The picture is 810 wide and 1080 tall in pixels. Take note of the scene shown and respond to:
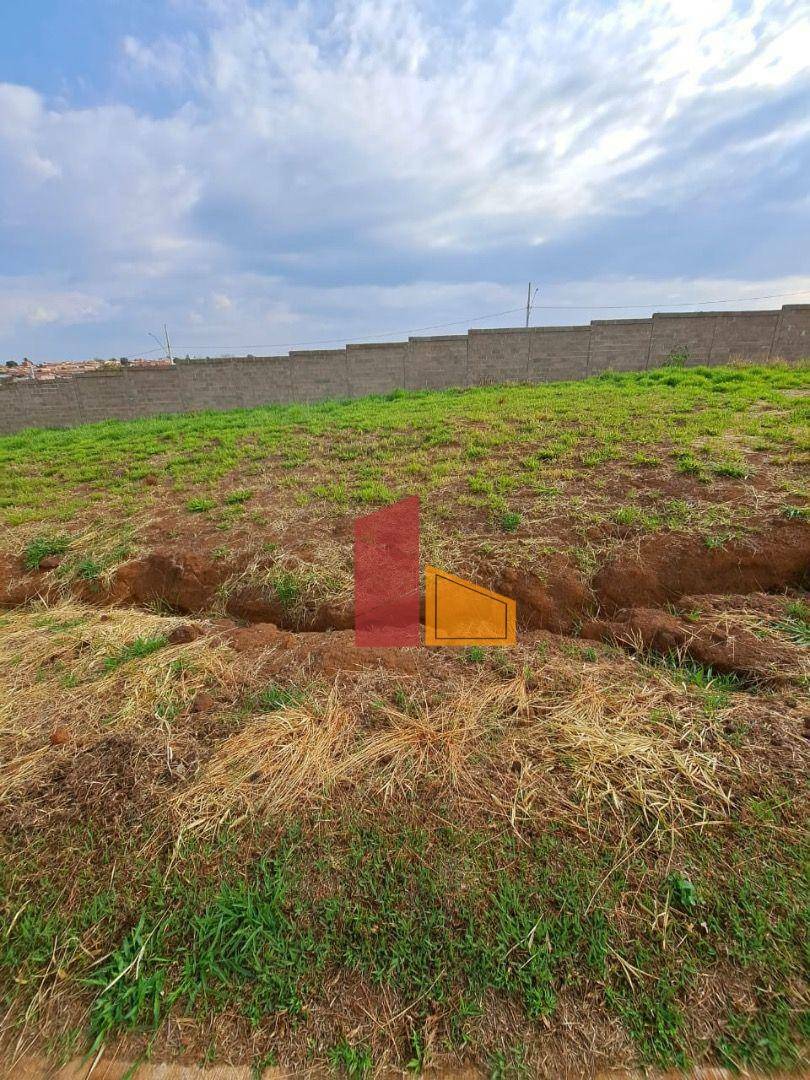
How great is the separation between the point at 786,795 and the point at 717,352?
13.2m

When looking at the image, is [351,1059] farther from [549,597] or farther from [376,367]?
[376,367]

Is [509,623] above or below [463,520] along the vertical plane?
below

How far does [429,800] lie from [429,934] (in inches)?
16.2

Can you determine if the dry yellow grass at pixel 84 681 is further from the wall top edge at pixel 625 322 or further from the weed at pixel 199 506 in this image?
the wall top edge at pixel 625 322

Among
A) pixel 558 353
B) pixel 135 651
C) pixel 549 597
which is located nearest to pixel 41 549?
pixel 135 651

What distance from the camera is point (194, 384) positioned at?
43.1ft

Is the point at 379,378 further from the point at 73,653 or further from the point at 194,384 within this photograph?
the point at 73,653

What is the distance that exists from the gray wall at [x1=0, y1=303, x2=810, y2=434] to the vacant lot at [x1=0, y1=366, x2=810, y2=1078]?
31.2 ft

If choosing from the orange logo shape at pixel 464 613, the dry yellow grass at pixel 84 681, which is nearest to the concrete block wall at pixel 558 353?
the orange logo shape at pixel 464 613

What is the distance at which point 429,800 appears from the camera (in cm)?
173

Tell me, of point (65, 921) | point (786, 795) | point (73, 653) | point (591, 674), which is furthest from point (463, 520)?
point (65, 921)

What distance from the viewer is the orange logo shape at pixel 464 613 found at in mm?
2691

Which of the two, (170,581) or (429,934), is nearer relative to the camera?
(429,934)

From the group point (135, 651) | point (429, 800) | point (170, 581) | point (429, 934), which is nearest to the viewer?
point (429, 934)
